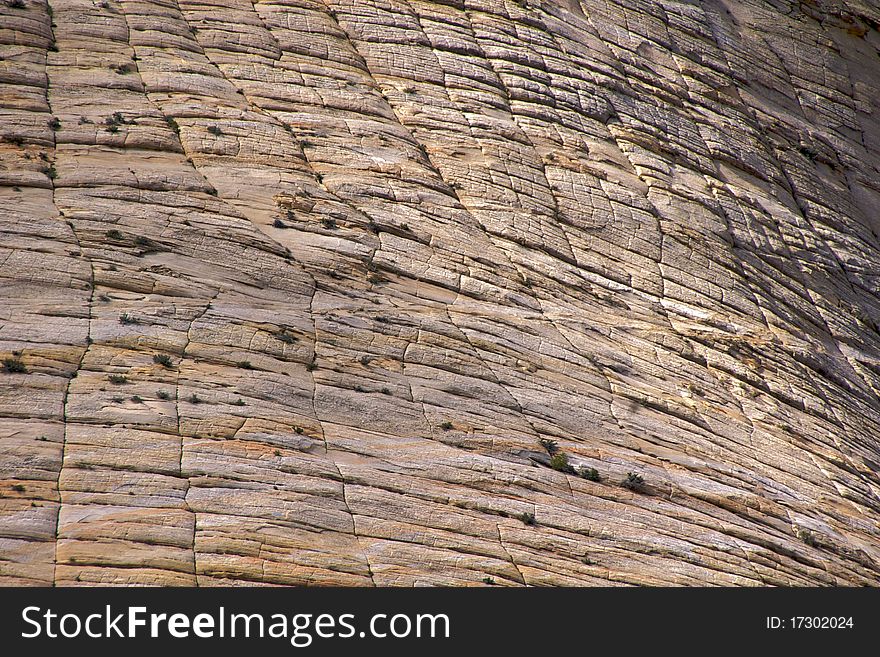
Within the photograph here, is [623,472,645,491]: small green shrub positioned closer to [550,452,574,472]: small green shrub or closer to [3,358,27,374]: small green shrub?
[550,452,574,472]: small green shrub

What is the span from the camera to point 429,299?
922 inches

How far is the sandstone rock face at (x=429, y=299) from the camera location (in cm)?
1595

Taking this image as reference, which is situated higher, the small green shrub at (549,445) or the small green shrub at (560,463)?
the small green shrub at (560,463)

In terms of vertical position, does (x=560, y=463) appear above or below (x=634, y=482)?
below

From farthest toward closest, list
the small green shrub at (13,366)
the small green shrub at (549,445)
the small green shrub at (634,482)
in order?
the small green shrub at (549,445), the small green shrub at (634,482), the small green shrub at (13,366)

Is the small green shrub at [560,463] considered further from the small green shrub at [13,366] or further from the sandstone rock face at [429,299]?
the small green shrub at [13,366]

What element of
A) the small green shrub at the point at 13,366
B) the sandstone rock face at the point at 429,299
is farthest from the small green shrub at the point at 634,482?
the small green shrub at the point at 13,366

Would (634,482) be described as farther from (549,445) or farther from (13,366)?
(13,366)

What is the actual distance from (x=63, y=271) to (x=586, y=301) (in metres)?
13.9

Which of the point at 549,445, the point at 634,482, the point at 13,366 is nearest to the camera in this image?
the point at 13,366

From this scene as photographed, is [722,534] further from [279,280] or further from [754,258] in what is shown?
[754,258]

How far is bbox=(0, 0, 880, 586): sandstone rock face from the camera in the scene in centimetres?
1595

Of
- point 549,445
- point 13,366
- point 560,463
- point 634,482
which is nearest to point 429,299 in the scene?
point 549,445

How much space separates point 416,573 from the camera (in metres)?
15.3
